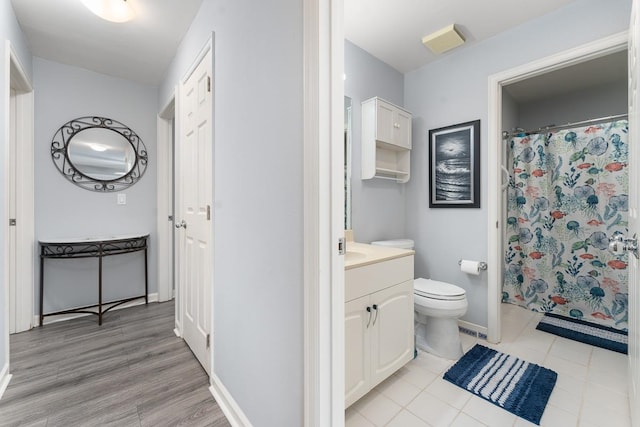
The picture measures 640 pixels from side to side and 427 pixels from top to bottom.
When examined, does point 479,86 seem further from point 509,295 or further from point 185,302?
point 185,302

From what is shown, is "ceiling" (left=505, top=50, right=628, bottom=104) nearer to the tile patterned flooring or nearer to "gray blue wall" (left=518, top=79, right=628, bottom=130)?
"gray blue wall" (left=518, top=79, right=628, bottom=130)

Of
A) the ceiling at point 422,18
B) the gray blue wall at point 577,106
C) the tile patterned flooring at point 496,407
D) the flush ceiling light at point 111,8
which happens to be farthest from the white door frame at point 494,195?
the flush ceiling light at point 111,8

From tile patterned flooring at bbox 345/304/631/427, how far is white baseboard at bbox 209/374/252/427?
1.72 feet

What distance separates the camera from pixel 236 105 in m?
1.32

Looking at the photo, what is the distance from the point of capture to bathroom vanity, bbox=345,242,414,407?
1.30m

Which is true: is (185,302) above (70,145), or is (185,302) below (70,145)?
below

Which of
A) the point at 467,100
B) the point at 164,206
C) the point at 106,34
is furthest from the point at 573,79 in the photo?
the point at 164,206

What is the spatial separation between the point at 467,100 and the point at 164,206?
3169mm

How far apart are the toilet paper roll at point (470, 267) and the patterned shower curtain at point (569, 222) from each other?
1.02 m

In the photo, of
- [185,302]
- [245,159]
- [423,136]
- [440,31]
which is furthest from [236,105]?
[423,136]

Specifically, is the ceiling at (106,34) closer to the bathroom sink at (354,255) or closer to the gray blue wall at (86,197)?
the gray blue wall at (86,197)

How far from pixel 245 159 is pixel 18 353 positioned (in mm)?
2271

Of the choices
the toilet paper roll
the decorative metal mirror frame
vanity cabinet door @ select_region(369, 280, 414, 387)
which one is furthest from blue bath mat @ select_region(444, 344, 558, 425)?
the decorative metal mirror frame

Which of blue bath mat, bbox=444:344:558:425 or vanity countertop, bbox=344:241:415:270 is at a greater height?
vanity countertop, bbox=344:241:415:270
